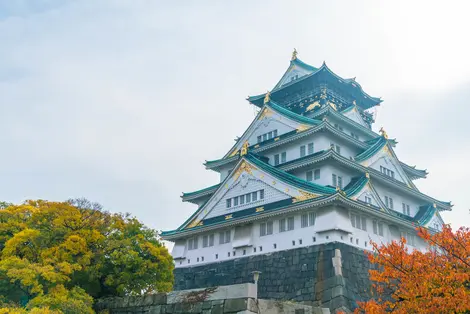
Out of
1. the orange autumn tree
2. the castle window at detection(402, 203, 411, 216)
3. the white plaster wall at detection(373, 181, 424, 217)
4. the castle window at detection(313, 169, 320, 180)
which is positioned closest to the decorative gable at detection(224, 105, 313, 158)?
the castle window at detection(313, 169, 320, 180)

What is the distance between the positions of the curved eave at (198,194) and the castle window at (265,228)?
23.1ft

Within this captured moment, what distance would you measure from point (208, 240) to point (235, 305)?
1990 cm

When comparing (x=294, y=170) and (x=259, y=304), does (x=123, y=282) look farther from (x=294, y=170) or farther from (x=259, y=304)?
(x=294, y=170)

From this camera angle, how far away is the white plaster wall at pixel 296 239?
30.4 metres

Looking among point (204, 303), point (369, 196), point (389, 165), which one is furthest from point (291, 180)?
point (204, 303)

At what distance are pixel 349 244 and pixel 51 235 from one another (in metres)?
17.6

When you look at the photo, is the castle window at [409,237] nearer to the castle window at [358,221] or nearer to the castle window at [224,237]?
the castle window at [358,221]

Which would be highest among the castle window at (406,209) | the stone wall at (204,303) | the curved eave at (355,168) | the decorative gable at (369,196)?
the curved eave at (355,168)

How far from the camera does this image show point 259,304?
683 inches

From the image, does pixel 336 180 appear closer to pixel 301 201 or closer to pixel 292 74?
pixel 301 201

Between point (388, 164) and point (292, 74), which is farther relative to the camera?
point (292, 74)

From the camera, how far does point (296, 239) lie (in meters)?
31.4

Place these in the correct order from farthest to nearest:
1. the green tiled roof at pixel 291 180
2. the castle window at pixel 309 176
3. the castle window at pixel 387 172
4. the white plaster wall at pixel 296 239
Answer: the castle window at pixel 387 172, the castle window at pixel 309 176, the green tiled roof at pixel 291 180, the white plaster wall at pixel 296 239

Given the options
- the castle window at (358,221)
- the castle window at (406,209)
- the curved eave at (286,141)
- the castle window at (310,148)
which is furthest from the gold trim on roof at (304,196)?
the castle window at (406,209)
